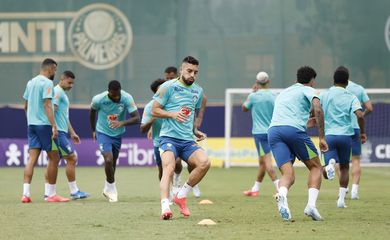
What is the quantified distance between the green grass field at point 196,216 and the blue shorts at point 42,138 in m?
0.91

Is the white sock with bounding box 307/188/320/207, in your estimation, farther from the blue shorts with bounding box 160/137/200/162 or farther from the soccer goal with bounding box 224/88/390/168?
the soccer goal with bounding box 224/88/390/168

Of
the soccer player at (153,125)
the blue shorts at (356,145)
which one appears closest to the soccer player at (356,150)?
the blue shorts at (356,145)

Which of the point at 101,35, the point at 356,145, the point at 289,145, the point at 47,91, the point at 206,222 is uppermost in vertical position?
the point at 101,35

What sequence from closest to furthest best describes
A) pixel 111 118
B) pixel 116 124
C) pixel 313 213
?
pixel 313 213 → pixel 116 124 → pixel 111 118

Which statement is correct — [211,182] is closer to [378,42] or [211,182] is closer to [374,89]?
[374,89]

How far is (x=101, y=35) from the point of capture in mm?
34375

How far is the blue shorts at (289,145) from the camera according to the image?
13680mm

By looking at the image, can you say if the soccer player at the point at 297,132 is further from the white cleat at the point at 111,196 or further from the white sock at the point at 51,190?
the white sock at the point at 51,190

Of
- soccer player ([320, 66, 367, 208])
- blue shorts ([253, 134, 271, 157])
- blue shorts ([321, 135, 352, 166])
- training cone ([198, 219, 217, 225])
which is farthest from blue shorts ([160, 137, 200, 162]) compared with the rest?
blue shorts ([253, 134, 271, 157])

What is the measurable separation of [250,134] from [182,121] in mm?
16441

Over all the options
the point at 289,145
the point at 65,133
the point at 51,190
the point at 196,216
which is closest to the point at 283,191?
the point at 289,145

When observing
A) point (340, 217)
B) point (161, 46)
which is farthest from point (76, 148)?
point (340, 217)

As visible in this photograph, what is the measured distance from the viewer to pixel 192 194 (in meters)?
19.2

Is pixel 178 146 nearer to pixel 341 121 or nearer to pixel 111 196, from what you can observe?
pixel 341 121
